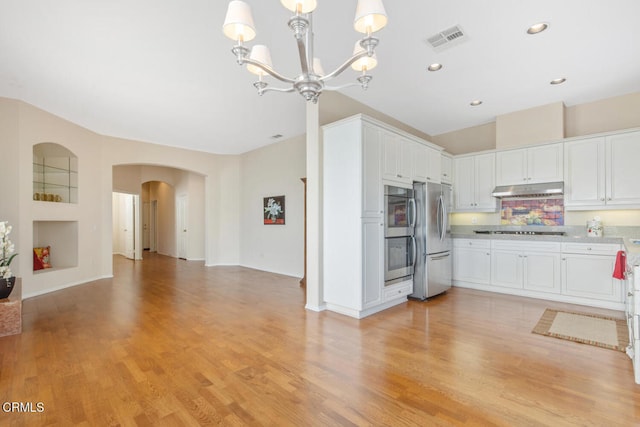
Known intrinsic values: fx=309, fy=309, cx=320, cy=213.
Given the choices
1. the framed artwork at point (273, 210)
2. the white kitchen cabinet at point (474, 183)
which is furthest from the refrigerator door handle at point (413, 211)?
the framed artwork at point (273, 210)

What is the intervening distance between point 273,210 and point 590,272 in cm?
567

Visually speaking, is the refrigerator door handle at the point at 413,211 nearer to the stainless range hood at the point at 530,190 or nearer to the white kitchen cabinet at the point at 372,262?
the white kitchen cabinet at the point at 372,262

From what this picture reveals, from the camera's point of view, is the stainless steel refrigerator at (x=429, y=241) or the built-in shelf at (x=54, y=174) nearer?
the stainless steel refrigerator at (x=429, y=241)

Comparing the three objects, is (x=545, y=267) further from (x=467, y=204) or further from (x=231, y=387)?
(x=231, y=387)

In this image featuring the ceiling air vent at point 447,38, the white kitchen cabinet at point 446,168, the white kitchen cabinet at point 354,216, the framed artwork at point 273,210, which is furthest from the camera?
the framed artwork at point 273,210

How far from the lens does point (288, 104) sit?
491 centimetres

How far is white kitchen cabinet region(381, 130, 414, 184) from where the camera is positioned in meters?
4.08

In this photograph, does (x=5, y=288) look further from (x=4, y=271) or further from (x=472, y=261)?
(x=472, y=261)

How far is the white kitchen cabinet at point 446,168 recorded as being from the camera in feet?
17.4

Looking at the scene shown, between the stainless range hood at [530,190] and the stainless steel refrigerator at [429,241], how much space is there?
1.07m

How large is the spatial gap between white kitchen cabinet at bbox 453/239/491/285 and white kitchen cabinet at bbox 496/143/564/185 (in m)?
1.12

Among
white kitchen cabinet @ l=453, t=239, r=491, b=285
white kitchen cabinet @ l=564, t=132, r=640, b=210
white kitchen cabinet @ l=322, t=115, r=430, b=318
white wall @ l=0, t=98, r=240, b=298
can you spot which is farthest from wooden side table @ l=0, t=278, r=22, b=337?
white kitchen cabinet @ l=564, t=132, r=640, b=210

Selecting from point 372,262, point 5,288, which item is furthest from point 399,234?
point 5,288

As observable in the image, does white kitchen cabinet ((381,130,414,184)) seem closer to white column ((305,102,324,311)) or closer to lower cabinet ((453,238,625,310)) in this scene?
white column ((305,102,324,311))
